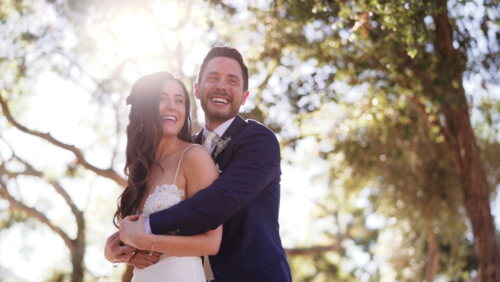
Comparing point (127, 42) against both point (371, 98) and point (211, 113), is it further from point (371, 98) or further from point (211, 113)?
point (211, 113)

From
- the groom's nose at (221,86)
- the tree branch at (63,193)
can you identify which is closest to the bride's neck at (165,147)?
the groom's nose at (221,86)

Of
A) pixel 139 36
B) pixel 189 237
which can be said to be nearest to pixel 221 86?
pixel 189 237

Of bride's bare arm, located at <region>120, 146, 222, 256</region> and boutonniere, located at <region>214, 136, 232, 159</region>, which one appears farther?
boutonniere, located at <region>214, 136, 232, 159</region>

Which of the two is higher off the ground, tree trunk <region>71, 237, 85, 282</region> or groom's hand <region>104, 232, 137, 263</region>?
tree trunk <region>71, 237, 85, 282</region>

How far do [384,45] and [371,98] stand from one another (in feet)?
8.12

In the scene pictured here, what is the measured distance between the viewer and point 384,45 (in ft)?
27.6

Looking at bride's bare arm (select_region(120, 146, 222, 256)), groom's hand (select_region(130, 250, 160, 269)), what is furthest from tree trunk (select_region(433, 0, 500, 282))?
groom's hand (select_region(130, 250, 160, 269))

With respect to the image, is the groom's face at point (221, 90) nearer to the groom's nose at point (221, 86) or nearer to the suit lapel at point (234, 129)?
the groom's nose at point (221, 86)

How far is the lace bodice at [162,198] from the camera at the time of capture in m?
3.25

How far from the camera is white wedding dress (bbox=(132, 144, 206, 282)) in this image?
3.20 m

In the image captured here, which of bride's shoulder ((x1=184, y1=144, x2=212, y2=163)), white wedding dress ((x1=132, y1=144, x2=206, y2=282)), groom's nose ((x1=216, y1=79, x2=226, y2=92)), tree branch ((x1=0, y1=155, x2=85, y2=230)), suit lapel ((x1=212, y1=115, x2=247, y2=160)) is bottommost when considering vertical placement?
white wedding dress ((x1=132, y1=144, x2=206, y2=282))

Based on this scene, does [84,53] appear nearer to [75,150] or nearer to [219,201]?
[75,150]

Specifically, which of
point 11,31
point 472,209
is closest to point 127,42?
point 11,31

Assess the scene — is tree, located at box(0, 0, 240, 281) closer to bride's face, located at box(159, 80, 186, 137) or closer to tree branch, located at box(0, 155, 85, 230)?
tree branch, located at box(0, 155, 85, 230)
